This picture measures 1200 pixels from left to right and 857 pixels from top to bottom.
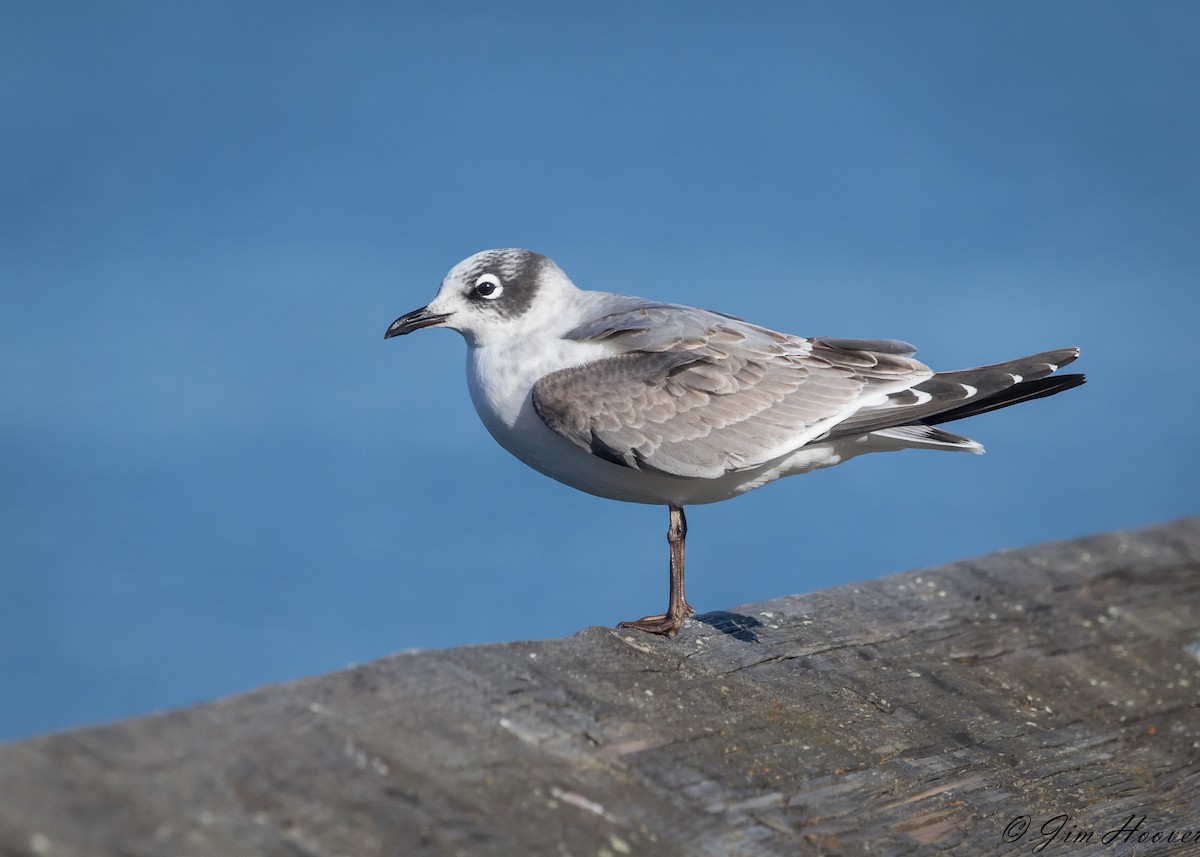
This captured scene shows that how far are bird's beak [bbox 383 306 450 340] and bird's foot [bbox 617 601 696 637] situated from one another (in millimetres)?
1635

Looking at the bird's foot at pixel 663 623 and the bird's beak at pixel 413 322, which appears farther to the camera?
the bird's beak at pixel 413 322

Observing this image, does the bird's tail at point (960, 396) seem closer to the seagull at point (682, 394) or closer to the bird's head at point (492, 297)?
the seagull at point (682, 394)

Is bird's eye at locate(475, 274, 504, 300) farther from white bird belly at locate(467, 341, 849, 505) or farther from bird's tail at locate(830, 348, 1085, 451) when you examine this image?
bird's tail at locate(830, 348, 1085, 451)

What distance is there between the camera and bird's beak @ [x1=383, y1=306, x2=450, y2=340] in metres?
5.55

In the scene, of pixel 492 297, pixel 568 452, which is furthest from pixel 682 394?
pixel 492 297

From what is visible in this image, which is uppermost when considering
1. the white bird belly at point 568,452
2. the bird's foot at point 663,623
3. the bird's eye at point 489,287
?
the bird's eye at point 489,287

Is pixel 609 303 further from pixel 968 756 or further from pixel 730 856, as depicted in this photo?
pixel 730 856

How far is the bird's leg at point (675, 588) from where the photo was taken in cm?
457

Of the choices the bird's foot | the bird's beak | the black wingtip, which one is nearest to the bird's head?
the bird's beak

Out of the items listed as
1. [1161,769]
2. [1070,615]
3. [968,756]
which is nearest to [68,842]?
[968,756]

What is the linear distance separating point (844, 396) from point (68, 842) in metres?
3.70

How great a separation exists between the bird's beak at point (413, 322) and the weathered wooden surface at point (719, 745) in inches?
76.0

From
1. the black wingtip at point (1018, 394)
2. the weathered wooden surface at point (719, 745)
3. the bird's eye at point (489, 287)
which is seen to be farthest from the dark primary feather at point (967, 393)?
the bird's eye at point (489, 287)

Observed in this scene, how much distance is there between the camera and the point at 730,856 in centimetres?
280
